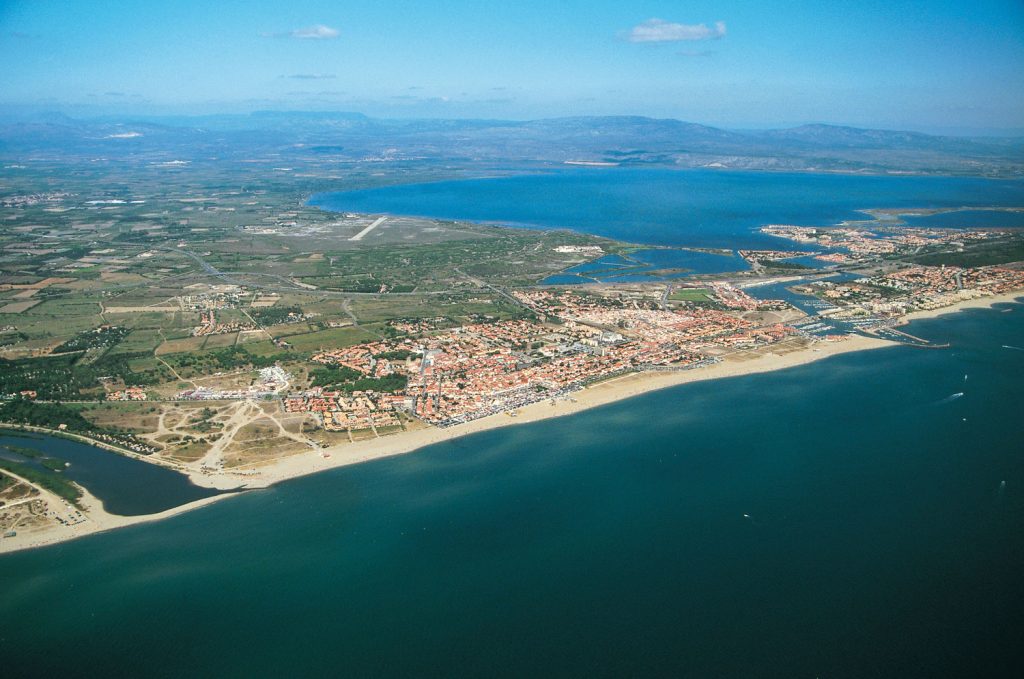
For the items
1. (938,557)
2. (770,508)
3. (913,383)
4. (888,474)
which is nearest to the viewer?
(938,557)

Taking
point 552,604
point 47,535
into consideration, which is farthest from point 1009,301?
point 47,535

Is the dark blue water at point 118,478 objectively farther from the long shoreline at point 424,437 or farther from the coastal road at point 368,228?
the coastal road at point 368,228

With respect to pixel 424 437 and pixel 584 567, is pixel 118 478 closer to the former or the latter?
pixel 424 437

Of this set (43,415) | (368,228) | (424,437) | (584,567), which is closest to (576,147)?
(368,228)

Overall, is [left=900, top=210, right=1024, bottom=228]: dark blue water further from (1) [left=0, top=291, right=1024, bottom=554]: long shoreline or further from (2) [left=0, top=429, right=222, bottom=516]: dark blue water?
(2) [left=0, top=429, right=222, bottom=516]: dark blue water

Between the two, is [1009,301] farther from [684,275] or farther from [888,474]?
[888,474]

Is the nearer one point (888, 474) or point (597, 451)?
point (888, 474)

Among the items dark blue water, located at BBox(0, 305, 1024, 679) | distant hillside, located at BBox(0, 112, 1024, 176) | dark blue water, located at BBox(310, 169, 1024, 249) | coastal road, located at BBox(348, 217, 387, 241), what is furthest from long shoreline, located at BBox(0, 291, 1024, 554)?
distant hillside, located at BBox(0, 112, 1024, 176)
